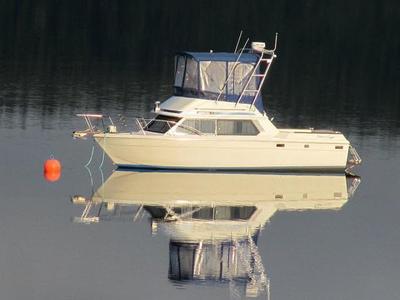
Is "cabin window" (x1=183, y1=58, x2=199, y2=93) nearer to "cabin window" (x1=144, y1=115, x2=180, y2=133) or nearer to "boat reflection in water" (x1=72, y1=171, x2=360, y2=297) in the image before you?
"cabin window" (x1=144, y1=115, x2=180, y2=133)

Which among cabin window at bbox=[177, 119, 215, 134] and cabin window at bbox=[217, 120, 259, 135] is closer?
cabin window at bbox=[177, 119, 215, 134]

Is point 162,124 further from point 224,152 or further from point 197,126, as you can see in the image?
point 224,152

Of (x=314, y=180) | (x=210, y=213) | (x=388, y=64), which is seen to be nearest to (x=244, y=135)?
(x=314, y=180)

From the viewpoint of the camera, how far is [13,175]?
43875mm

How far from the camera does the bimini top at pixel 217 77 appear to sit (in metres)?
48.2

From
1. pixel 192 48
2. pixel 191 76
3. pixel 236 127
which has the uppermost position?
pixel 191 76

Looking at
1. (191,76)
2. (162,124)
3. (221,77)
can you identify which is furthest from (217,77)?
(162,124)

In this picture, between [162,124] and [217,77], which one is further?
[217,77]

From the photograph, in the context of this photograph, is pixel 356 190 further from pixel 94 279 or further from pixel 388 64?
pixel 388 64

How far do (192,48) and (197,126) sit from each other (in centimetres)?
3041

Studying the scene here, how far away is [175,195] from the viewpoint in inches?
1726

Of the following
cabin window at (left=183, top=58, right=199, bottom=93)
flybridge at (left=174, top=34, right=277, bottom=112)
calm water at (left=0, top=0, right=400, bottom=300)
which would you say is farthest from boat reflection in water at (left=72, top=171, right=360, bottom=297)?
cabin window at (left=183, top=58, right=199, bottom=93)

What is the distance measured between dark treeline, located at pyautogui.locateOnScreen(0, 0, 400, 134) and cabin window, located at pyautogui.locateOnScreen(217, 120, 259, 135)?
9787mm

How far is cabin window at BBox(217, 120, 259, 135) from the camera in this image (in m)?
47.2
